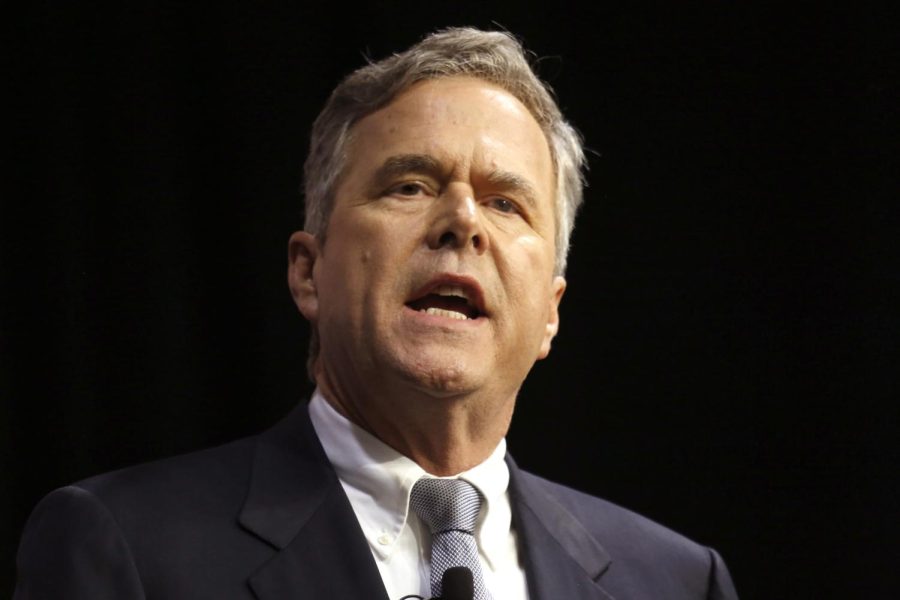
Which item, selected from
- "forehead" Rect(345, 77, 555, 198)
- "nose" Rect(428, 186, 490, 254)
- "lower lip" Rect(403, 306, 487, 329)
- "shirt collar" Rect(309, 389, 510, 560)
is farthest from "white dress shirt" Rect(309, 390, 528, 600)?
"forehead" Rect(345, 77, 555, 198)

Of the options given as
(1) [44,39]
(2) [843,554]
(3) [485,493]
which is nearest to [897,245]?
(2) [843,554]

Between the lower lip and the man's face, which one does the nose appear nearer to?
the man's face

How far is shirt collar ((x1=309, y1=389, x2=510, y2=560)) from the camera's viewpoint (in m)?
2.08

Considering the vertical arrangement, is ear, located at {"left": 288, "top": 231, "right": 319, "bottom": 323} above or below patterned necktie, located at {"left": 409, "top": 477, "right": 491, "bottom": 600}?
above

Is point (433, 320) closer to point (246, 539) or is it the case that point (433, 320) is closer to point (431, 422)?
point (431, 422)

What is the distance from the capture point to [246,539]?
1.96m

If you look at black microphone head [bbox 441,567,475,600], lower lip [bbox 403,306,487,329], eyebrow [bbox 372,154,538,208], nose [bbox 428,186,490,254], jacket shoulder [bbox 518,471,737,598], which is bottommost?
jacket shoulder [bbox 518,471,737,598]

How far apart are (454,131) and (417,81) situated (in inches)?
5.8

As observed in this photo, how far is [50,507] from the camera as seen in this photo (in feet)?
6.28

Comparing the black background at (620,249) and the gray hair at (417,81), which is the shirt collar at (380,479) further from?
the black background at (620,249)

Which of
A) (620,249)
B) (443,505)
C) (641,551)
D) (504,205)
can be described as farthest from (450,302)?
(620,249)

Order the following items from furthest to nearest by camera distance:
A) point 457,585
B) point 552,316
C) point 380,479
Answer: point 552,316 < point 380,479 < point 457,585

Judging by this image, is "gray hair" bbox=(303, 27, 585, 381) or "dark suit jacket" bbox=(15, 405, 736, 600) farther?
"gray hair" bbox=(303, 27, 585, 381)

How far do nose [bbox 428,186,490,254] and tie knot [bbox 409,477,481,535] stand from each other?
1.34 feet
